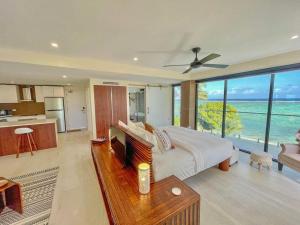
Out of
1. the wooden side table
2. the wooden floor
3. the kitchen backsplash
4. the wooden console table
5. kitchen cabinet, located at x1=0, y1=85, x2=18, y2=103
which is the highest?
kitchen cabinet, located at x1=0, y1=85, x2=18, y2=103

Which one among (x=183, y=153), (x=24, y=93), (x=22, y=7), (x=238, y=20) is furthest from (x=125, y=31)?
(x=24, y=93)

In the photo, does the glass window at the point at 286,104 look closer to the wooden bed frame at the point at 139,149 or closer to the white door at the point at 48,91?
the wooden bed frame at the point at 139,149

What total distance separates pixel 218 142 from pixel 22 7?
11.5 ft

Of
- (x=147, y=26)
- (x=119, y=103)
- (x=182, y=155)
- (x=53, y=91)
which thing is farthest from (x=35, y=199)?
(x=53, y=91)

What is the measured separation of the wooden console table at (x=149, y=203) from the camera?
3.88 ft

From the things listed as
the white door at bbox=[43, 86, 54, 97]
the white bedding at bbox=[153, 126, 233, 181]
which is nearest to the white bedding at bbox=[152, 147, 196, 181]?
the white bedding at bbox=[153, 126, 233, 181]

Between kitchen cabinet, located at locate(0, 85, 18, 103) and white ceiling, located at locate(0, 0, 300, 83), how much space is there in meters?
3.76

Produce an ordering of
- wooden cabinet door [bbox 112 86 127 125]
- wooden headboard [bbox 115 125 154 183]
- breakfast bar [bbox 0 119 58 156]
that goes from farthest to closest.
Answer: wooden cabinet door [bbox 112 86 127 125] → breakfast bar [bbox 0 119 58 156] → wooden headboard [bbox 115 125 154 183]

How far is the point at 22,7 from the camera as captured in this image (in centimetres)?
146

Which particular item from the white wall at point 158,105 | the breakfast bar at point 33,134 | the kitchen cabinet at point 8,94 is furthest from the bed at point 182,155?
the kitchen cabinet at point 8,94

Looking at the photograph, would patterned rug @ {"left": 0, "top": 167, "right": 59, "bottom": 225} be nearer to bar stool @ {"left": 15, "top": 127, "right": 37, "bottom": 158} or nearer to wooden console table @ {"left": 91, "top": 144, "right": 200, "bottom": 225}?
wooden console table @ {"left": 91, "top": 144, "right": 200, "bottom": 225}

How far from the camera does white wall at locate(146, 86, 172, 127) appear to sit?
254 inches

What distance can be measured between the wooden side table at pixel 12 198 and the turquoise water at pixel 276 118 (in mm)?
5075

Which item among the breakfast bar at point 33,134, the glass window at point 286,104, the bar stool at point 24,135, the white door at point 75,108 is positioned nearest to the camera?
the glass window at point 286,104
